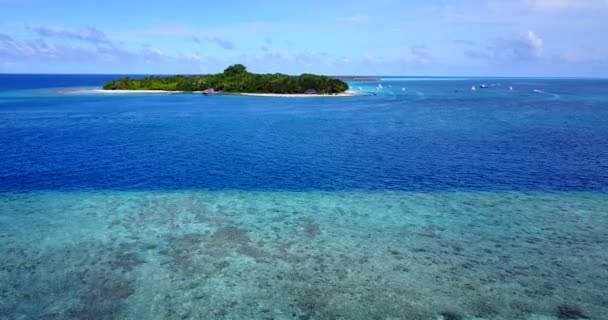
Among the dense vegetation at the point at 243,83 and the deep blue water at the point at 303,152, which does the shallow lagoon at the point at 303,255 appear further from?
the dense vegetation at the point at 243,83

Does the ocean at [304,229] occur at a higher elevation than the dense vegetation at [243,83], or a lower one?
lower

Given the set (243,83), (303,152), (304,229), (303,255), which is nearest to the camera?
(303,255)

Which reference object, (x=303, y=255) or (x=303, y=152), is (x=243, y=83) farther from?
(x=303, y=255)

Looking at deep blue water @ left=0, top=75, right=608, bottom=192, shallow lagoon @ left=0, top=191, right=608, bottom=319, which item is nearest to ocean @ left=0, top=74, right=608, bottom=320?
shallow lagoon @ left=0, top=191, right=608, bottom=319

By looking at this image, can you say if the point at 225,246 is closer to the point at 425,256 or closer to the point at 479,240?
the point at 425,256

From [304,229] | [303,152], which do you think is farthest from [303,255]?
[303,152]

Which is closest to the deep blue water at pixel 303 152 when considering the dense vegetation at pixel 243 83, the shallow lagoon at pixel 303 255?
the shallow lagoon at pixel 303 255

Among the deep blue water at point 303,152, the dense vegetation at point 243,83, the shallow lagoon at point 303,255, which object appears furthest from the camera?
the dense vegetation at point 243,83
